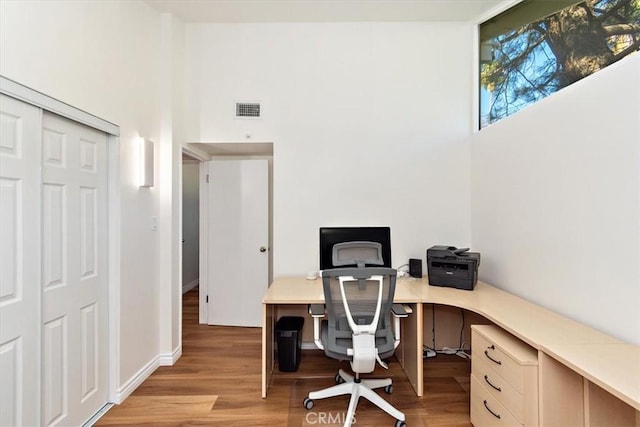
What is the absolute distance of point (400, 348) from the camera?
280 cm

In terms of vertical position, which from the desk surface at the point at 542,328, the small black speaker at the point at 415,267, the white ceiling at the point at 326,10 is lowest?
the desk surface at the point at 542,328


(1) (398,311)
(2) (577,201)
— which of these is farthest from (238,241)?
(2) (577,201)

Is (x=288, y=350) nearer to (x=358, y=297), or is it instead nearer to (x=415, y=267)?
(x=358, y=297)

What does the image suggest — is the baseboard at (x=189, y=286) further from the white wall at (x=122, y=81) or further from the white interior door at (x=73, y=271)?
the white interior door at (x=73, y=271)

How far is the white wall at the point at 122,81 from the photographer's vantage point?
1.53 m

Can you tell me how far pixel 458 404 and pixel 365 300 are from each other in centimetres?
112

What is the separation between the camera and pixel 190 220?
5422 millimetres

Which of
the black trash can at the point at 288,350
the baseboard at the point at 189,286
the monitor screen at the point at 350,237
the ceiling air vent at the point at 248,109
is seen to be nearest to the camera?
the black trash can at the point at 288,350

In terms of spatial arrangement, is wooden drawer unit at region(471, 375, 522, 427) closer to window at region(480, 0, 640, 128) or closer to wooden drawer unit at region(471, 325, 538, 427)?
wooden drawer unit at region(471, 325, 538, 427)

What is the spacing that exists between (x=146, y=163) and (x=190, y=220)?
3.16 meters

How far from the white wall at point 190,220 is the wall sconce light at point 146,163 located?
2712 millimetres

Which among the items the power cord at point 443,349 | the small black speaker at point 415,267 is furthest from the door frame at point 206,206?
the power cord at point 443,349

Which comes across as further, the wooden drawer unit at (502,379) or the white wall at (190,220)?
the white wall at (190,220)

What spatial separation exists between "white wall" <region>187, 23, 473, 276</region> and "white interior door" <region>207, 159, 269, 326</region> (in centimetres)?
59
